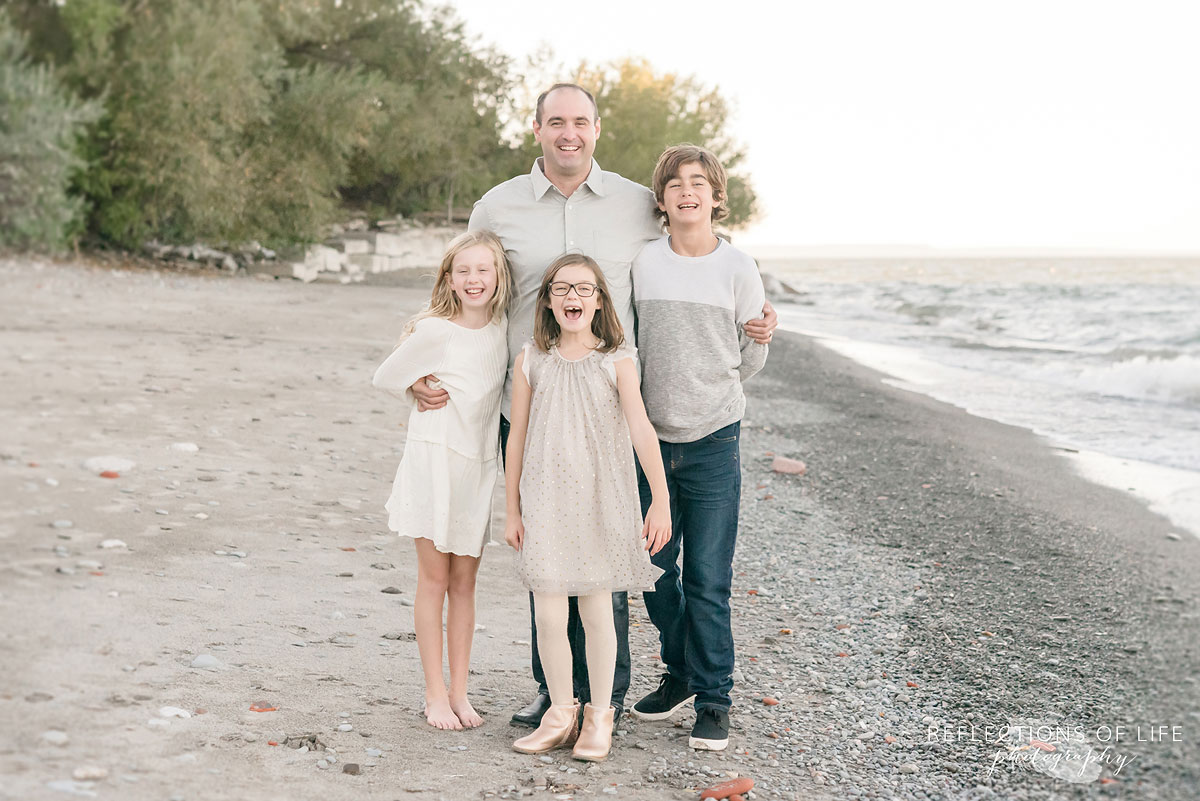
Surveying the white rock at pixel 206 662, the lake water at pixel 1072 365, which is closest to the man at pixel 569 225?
the white rock at pixel 206 662

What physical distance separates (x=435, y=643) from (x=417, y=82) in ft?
90.7

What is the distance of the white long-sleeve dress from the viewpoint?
3.73m

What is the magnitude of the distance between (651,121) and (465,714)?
44.1 meters

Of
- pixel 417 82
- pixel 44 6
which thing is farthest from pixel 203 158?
pixel 417 82

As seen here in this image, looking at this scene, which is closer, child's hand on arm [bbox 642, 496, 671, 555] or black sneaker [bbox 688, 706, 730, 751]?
child's hand on arm [bbox 642, 496, 671, 555]

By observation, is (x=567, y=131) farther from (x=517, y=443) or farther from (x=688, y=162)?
(x=517, y=443)

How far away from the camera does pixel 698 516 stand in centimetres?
385

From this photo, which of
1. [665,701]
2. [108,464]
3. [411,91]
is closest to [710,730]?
[665,701]

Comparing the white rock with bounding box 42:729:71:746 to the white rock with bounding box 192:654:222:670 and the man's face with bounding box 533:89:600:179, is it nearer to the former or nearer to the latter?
the white rock with bounding box 192:654:222:670

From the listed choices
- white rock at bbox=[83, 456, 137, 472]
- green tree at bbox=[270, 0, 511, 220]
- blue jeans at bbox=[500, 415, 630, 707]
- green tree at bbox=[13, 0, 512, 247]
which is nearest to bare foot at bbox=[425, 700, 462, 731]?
blue jeans at bbox=[500, 415, 630, 707]

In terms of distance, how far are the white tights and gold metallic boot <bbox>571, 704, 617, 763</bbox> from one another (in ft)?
0.10

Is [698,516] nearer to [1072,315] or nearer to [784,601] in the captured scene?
[784,601]

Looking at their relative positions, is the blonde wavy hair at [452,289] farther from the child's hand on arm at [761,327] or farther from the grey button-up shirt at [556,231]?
the child's hand on arm at [761,327]

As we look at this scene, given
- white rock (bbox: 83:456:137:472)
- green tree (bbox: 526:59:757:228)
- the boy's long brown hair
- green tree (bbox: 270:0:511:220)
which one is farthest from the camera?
green tree (bbox: 526:59:757:228)
